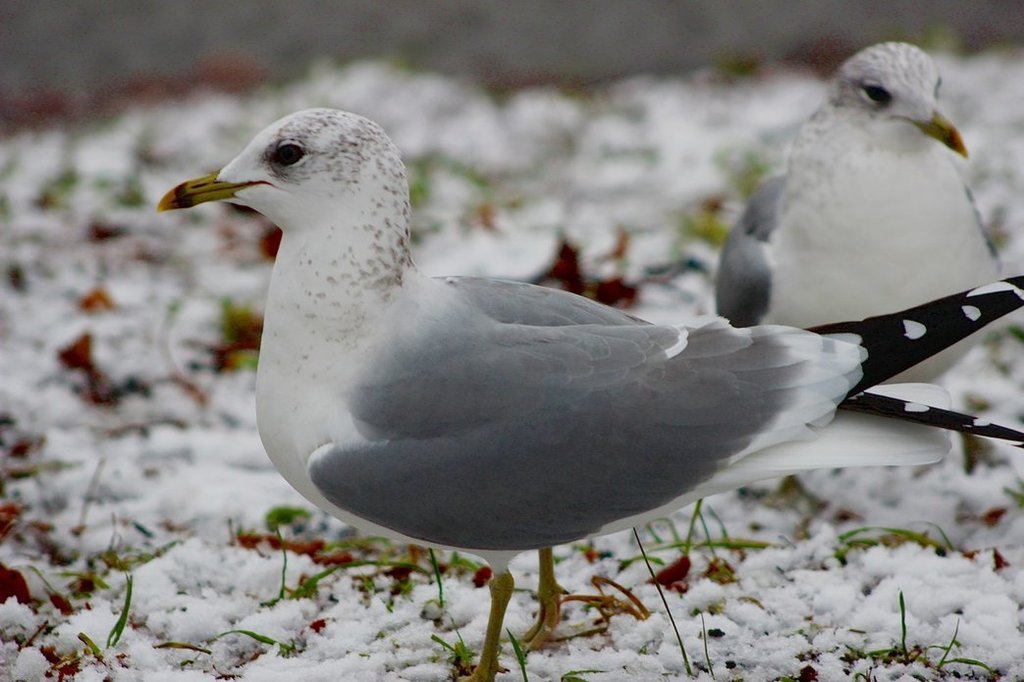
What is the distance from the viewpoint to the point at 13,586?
2475 millimetres

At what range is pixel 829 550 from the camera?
270cm

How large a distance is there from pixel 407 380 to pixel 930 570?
1237 millimetres

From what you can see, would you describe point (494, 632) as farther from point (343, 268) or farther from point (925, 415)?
point (925, 415)

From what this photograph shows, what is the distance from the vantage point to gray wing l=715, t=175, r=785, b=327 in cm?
305

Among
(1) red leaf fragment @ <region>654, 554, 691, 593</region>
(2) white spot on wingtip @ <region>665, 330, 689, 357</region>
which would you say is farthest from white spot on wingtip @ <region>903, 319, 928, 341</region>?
(1) red leaf fragment @ <region>654, 554, 691, 593</region>

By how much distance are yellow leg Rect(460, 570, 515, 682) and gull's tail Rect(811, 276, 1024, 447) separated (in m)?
0.69

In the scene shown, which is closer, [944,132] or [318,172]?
[318,172]

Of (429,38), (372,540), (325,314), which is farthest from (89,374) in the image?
(429,38)

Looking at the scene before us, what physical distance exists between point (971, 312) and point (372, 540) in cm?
149

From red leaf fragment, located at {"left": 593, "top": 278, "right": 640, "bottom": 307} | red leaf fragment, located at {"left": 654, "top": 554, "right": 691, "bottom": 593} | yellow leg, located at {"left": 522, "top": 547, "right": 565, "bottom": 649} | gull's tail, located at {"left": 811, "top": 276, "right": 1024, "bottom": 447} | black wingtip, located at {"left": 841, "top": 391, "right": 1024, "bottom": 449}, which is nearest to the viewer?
black wingtip, located at {"left": 841, "top": 391, "right": 1024, "bottom": 449}

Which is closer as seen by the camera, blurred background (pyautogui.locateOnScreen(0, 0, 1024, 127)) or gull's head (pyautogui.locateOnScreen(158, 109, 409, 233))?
gull's head (pyautogui.locateOnScreen(158, 109, 409, 233))

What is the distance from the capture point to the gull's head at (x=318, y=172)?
2.12m

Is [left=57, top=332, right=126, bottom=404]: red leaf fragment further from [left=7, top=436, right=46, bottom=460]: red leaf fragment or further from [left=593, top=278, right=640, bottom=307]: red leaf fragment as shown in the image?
[left=593, top=278, right=640, bottom=307]: red leaf fragment

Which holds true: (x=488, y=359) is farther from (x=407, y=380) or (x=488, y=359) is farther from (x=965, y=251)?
(x=965, y=251)
